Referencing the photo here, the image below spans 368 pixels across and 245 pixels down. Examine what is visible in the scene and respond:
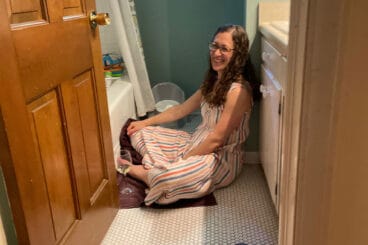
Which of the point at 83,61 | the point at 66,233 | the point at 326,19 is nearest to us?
the point at 326,19

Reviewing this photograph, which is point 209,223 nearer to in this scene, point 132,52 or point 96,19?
point 96,19

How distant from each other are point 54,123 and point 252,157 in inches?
52.6

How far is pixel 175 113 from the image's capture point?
2393 mm

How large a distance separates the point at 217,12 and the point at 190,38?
0.94 ft

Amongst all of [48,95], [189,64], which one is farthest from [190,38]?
[48,95]

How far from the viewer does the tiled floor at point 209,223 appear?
159 cm

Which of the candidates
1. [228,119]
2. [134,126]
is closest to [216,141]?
[228,119]

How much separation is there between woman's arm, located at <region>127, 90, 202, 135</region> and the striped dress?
0.04 m

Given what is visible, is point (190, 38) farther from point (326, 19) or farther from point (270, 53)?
point (326, 19)

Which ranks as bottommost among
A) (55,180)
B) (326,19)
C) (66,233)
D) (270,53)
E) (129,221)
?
(129,221)

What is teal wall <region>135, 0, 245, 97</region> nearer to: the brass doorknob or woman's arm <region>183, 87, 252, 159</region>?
woman's arm <region>183, 87, 252, 159</region>

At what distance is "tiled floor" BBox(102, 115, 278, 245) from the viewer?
1.59 meters

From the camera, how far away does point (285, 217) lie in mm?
888

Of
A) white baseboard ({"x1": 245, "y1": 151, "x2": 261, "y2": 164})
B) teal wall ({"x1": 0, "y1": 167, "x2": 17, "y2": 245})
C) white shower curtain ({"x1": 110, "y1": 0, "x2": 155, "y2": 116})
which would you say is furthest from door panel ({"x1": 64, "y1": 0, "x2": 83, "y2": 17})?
white baseboard ({"x1": 245, "y1": 151, "x2": 261, "y2": 164})
